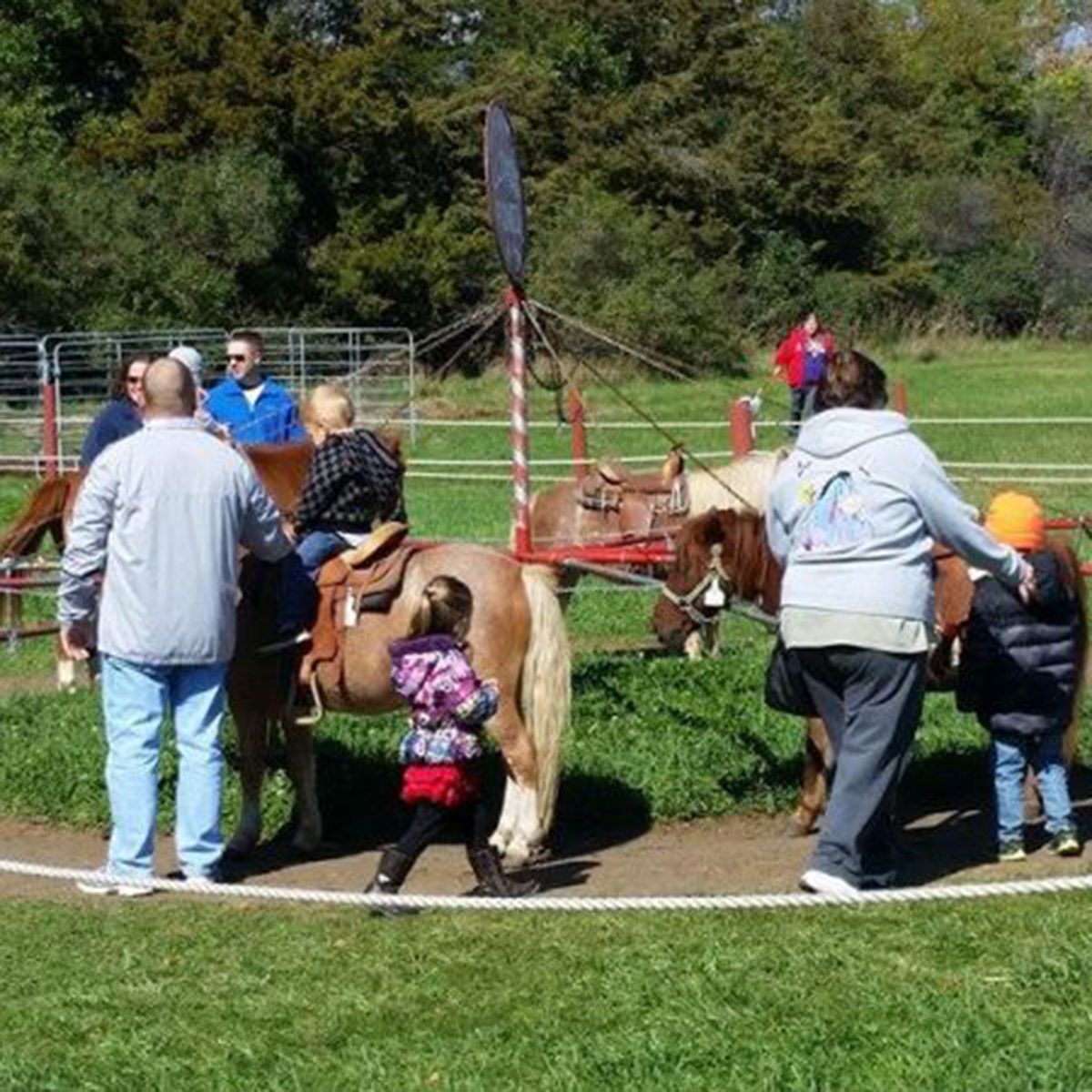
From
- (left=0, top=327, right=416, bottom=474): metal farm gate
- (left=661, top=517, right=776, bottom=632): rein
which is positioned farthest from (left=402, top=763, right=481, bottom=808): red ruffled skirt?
(left=0, top=327, right=416, bottom=474): metal farm gate

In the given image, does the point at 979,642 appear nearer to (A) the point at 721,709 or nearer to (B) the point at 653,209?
(A) the point at 721,709

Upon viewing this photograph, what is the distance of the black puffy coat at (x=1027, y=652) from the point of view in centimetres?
884

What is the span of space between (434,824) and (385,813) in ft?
7.75

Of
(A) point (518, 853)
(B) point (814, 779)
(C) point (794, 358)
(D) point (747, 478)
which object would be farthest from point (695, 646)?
(C) point (794, 358)

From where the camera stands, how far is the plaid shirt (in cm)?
955

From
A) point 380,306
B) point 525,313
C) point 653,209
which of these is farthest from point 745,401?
point 653,209

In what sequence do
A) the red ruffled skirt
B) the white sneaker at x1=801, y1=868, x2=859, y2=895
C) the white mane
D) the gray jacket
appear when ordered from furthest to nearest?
1. the white mane
2. the gray jacket
3. the red ruffled skirt
4. the white sneaker at x1=801, y1=868, x2=859, y2=895

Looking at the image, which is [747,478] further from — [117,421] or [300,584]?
[300,584]

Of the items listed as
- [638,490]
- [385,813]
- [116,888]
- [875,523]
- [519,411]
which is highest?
[519,411]

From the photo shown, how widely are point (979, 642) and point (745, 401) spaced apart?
10369 millimetres

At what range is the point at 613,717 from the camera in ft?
36.8

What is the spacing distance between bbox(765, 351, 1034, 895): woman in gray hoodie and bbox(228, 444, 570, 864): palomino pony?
151cm

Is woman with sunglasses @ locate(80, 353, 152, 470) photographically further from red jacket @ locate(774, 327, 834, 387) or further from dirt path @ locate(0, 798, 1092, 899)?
red jacket @ locate(774, 327, 834, 387)

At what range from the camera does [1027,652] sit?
887 centimetres
